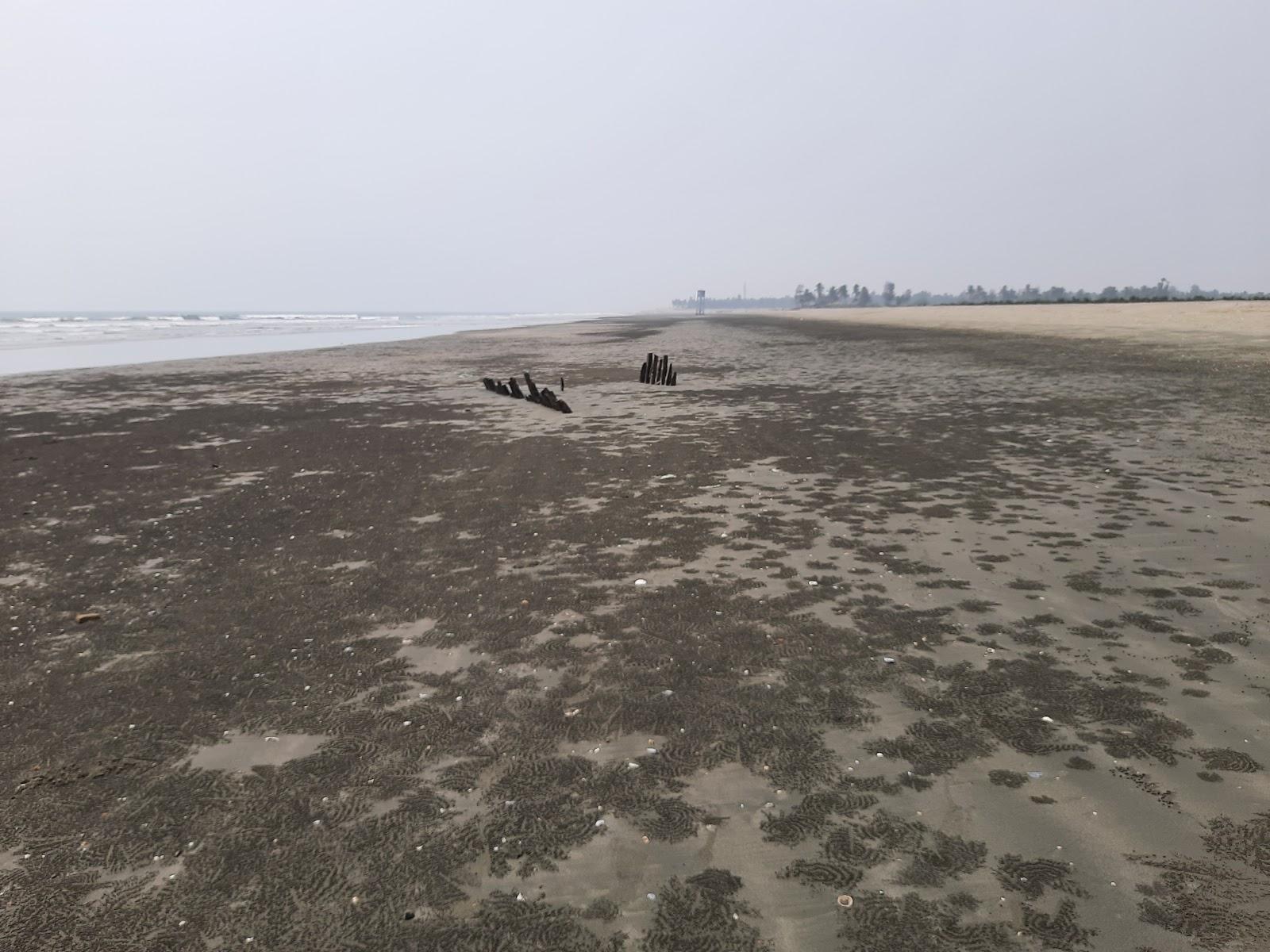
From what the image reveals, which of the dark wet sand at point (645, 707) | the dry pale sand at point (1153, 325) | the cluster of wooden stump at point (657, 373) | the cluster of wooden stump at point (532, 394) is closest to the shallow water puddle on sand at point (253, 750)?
the dark wet sand at point (645, 707)

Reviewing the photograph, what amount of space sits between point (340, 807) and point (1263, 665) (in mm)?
6377

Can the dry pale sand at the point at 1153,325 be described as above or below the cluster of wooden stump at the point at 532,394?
above

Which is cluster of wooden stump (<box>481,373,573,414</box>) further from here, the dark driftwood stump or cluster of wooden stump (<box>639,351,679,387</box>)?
cluster of wooden stump (<box>639,351,679,387</box>)

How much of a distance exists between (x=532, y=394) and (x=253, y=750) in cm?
1650

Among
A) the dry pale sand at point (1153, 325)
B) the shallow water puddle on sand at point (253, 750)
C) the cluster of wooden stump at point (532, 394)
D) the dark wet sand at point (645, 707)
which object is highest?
the dry pale sand at point (1153, 325)

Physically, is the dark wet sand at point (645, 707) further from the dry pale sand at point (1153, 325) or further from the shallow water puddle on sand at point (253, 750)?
the dry pale sand at point (1153, 325)

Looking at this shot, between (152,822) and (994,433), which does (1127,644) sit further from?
(994,433)

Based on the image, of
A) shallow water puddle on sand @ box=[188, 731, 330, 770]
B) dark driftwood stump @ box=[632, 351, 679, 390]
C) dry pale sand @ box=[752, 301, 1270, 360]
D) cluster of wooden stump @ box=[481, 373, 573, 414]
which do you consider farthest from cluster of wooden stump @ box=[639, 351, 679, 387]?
dry pale sand @ box=[752, 301, 1270, 360]

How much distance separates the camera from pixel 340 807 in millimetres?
3771

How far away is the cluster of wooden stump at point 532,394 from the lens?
59.5ft

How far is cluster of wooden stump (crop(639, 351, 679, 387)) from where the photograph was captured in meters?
23.3

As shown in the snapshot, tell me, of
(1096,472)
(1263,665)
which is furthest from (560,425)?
(1263,665)

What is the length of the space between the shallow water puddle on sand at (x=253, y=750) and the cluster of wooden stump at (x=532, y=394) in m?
13.8

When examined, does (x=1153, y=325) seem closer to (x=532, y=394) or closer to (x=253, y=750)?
(x=532, y=394)
